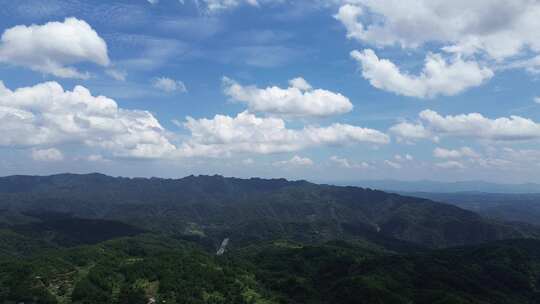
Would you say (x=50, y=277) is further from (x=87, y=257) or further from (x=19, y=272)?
(x=87, y=257)

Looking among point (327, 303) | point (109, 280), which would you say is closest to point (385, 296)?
point (327, 303)

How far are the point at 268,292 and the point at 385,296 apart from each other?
160 ft

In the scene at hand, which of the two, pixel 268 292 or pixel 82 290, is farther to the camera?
pixel 268 292

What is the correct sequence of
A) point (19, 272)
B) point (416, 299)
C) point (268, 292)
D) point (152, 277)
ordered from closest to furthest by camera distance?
point (19, 272), point (152, 277), point (416, 299), point (268, 292)

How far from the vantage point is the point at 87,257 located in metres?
196

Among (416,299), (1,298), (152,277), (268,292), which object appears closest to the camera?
(1,298)

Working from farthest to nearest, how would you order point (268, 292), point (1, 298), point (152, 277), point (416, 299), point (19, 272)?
point (268, 292) → point (416, 299) → point (152, 277) → point (19, 272) → point (1, 298)

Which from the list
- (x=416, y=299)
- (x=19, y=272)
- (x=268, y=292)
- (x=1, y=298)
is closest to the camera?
(x=1, y=298)

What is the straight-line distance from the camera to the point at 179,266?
614 feet

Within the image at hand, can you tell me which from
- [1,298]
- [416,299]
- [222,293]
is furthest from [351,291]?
[1,298]

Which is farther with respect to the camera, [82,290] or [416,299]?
[416,299]

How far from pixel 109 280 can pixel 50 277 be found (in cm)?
1956

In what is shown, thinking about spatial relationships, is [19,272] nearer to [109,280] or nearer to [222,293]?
[109,280]

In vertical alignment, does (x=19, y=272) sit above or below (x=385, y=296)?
above
